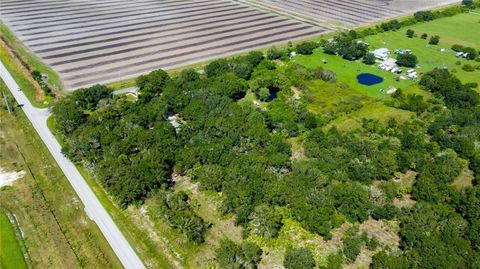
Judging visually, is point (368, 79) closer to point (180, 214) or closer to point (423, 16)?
point (423, 16)

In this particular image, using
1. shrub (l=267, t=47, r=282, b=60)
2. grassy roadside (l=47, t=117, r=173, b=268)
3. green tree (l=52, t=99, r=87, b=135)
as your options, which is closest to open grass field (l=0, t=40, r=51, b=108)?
green tree (l=52, t=99, r=87, b=135)

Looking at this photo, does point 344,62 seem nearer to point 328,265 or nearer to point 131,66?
point 131,66

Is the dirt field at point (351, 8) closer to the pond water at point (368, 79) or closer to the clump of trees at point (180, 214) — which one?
the pond water at point (368, 79)

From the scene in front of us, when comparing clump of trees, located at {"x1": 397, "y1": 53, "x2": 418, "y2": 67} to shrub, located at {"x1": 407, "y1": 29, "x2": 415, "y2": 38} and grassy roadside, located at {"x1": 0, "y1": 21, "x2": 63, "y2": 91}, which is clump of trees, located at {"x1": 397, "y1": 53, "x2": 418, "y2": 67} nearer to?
shrub, located at {"x1": 407, "y1": 29, "x2": 415, "y2": 38}

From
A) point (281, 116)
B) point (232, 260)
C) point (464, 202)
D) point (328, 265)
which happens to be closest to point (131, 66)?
point (281, 116)

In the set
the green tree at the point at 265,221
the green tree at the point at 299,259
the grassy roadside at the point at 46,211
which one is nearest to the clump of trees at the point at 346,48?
the green tree at the point at 265,221
